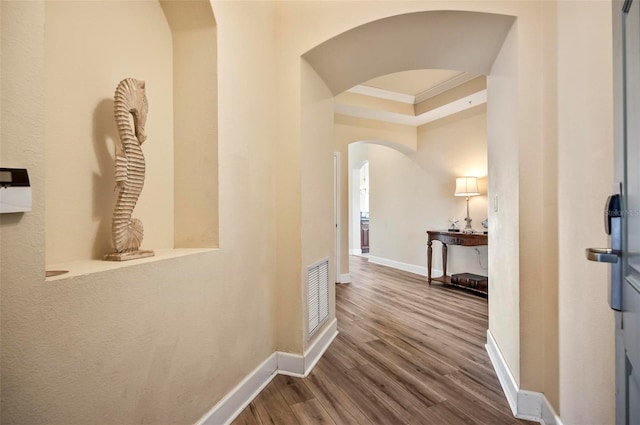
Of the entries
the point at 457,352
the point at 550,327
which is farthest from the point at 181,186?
the point at 457,352

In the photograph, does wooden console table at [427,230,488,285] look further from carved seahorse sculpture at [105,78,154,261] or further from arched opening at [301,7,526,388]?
carved seahorse sculpture at [105,78,154,261]

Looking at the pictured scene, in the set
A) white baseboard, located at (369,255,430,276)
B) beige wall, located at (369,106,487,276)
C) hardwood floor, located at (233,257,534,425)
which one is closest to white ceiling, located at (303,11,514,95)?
hardwood floor, located at (233,257,534,425)

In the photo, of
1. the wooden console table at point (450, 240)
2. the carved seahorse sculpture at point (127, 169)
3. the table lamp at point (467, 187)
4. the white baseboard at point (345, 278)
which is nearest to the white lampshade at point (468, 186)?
the table lamp at point (467, 187)

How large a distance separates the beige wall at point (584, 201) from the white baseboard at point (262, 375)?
1416mm

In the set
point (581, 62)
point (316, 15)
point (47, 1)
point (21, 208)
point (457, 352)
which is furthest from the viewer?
point (457, 352)

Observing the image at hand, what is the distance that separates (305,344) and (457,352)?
3.92 feet

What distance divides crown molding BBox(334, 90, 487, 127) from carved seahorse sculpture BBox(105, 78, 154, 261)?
133 inches

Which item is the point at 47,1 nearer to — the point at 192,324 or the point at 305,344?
the point at 192,324

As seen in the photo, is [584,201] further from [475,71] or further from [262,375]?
[262,375]

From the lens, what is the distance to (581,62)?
4.08ft

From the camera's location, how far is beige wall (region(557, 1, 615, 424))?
3.51ft

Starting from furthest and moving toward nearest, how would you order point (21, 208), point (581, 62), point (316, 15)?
point (316, 15) < point (581, 62) < point (21, 208)

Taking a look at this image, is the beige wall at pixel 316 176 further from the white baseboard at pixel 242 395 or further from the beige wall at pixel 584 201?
the beige wall at pixel 584 201

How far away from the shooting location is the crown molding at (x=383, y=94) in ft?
14.2
